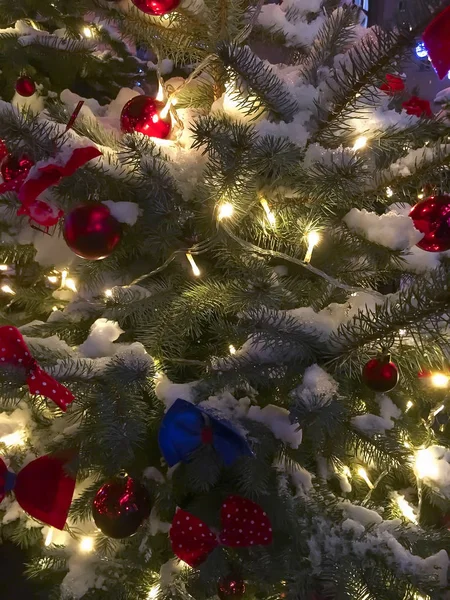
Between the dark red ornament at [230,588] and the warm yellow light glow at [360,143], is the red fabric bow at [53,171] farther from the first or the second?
the dark red ornament at [230,588]

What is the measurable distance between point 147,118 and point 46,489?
0.65m

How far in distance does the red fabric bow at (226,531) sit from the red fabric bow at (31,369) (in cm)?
29

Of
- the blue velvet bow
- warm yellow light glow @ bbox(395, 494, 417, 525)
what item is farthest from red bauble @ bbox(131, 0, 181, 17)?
warm yellow light glow @ bbox(395, 494, 417, 525)

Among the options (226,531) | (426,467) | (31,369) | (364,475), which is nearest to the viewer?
(31,369)

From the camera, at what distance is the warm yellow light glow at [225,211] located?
687mm

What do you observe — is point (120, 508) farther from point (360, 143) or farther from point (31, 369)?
point (360, 143)

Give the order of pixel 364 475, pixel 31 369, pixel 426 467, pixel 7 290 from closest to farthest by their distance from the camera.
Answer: pixel 31 369, pixel 426 467, pixel 364 475, pixel 7 290

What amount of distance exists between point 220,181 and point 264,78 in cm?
16

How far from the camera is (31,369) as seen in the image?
56cm

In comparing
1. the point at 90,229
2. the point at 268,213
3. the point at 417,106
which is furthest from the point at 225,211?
the point at 417,106

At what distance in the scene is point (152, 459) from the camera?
32.9 inches

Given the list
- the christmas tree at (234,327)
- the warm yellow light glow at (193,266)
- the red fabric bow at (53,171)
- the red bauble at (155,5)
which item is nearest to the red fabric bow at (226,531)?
the christmas tree at (234,327)

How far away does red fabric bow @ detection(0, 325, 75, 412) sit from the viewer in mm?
546

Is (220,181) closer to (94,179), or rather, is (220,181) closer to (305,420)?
(94,179)
